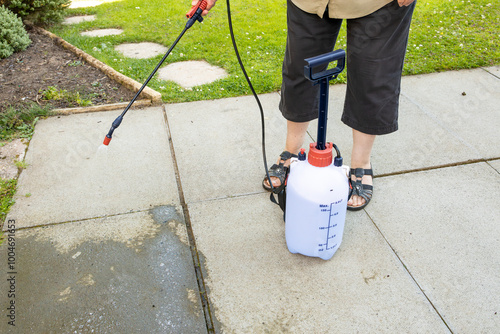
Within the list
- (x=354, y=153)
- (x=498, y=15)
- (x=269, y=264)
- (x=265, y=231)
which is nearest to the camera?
(x=269, y=264)

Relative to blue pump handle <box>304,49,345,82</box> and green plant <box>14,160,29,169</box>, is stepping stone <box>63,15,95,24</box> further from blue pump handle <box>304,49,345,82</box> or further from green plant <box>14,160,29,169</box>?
blue pump handle <box>304,49,345,82</box>

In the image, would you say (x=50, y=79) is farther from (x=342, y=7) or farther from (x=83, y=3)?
(x=83, y=3)

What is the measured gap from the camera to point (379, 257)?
2072 mm

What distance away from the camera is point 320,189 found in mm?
1764

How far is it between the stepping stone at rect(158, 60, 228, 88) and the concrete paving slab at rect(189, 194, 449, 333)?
1726mm

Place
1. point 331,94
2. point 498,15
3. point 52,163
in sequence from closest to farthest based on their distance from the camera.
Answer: point 52,163, point 331,94, point 498,15

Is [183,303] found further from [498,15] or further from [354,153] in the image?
[498,15]

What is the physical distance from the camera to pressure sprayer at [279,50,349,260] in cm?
174

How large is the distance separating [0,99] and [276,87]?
2.18 m

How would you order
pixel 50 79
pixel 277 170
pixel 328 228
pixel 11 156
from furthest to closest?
pixel 50 79
pixel 11 156
pixel 277 170
pixel 328 228

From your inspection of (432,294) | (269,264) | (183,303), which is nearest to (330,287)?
(269,264)

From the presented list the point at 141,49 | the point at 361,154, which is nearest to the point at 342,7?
the point at 361,154

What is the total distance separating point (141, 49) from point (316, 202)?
326 cm

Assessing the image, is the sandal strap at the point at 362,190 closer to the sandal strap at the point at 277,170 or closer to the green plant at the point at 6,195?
the sandal strap at the point at 277,170
